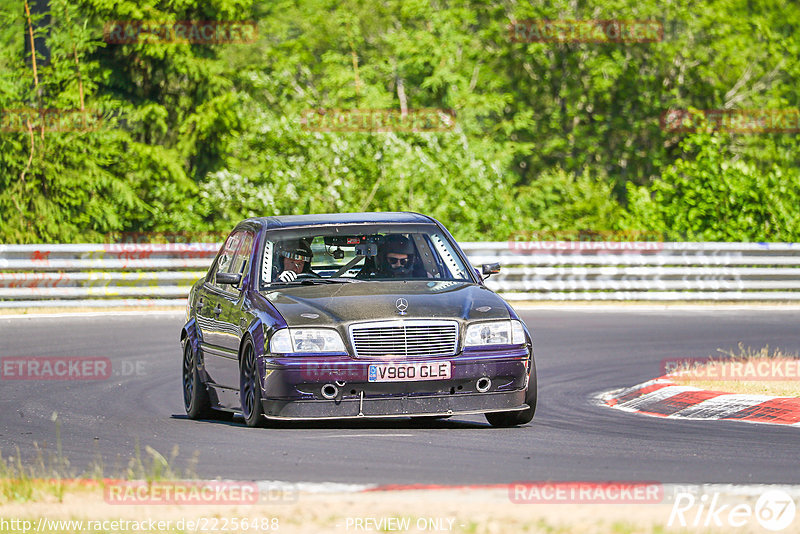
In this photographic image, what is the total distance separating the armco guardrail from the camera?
21.9 meters

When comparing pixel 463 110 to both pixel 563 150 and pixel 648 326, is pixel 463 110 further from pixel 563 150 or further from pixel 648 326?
pixel 648 326

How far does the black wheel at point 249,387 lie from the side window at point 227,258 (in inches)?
53.2

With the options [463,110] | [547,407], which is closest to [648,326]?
[547,407]

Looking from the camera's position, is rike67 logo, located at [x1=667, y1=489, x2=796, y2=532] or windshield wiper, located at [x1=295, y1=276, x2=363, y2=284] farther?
windshield wiper, located at [x1=295, y1=276, x2=363, y2=284]

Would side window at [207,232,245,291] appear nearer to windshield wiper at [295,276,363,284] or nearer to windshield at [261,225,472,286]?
windshield at [261,225,472,286]

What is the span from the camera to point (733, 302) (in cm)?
2322

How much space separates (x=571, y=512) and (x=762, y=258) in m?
17.7

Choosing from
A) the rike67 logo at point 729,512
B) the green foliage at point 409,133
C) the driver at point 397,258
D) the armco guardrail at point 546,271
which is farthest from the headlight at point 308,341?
the green foliage at point 409,133

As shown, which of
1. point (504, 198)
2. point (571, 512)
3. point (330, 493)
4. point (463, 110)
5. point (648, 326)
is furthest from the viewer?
point (463, 110)

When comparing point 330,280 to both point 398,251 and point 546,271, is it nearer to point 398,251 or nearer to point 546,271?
point 398,251

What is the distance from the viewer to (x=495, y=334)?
9578 mm

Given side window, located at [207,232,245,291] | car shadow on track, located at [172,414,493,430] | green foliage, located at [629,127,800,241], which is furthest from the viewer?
green foliage, located at [629,127,800,241]

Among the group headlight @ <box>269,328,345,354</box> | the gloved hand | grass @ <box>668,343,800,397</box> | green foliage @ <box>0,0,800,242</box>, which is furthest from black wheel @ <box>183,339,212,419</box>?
green foliage @ <box>0,0,800,242</box>

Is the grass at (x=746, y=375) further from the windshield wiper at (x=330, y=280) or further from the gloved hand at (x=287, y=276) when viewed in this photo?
the gloved hand at (x=287, y=276)
